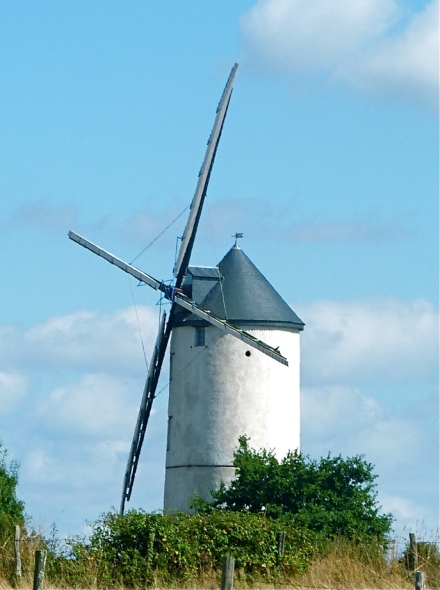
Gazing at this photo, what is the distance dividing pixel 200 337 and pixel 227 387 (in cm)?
165

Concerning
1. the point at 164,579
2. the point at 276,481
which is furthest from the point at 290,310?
the point at 164,579

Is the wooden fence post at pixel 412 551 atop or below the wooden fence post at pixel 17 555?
atop

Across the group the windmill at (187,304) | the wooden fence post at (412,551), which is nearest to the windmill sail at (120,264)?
the windmill at (187,304)

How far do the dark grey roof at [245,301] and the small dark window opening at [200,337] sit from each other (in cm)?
21

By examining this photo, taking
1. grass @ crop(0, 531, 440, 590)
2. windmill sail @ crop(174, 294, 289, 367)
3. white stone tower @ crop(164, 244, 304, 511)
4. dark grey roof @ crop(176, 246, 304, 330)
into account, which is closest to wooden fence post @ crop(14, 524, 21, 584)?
grass @ crop(0, 531, 440, 590)

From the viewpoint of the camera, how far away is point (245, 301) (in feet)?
134

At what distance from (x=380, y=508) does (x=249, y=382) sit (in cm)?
558

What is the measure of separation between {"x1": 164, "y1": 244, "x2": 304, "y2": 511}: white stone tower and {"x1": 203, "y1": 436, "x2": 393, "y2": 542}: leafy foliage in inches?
112

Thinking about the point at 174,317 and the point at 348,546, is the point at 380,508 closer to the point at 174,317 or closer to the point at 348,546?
the point at 348,546

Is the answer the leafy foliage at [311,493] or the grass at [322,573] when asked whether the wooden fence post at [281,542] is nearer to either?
the grass at [322,573]

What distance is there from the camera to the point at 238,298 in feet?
134

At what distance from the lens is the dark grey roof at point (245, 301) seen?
4056 cm

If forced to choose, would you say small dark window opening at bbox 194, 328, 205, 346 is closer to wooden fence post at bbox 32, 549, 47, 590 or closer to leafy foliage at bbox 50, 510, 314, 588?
leafy foliage at bbox 50, 510, 314, 588

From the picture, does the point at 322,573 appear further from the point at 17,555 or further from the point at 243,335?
the point at 243,335
